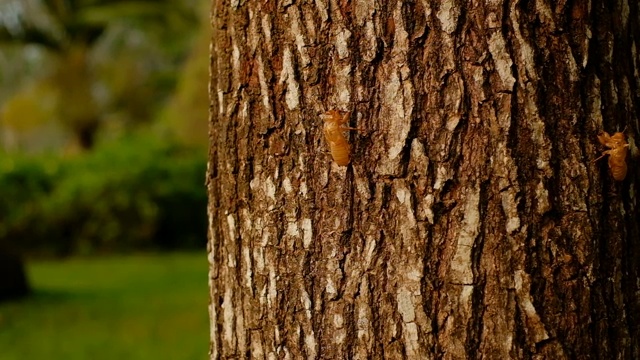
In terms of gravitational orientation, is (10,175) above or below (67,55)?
below

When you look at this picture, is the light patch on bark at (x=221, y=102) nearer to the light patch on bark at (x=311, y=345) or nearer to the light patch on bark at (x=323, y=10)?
the light patch on bark at (x=323, y=10)

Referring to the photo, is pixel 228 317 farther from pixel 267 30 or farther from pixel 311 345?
pixel 267 30

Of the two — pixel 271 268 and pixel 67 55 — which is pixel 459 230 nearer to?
pixel 271 268

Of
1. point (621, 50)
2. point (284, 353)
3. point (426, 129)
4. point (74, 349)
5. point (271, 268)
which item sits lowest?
point (74, 349)

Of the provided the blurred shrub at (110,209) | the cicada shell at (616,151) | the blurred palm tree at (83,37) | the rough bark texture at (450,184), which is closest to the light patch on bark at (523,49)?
the rough bark texture at (450,184)

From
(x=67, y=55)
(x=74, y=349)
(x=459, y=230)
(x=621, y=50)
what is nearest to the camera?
(x=459, y=230)

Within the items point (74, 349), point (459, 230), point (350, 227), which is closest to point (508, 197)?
point (459, 230)
